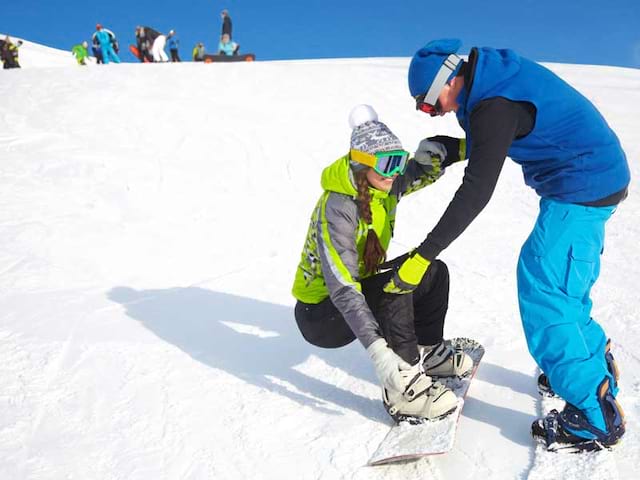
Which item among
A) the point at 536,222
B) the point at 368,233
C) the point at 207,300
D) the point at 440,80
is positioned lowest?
the point at 207,300

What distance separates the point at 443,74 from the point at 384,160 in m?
0.42

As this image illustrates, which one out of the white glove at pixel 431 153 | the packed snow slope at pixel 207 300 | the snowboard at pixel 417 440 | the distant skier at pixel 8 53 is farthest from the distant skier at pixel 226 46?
the snowboard at pixel 417 440

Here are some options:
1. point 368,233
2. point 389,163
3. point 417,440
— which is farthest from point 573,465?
point 389,163

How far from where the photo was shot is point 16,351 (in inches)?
119

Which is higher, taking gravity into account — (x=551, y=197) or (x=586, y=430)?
(x=551, y=197)

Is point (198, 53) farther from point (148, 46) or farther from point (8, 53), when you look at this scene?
point (8, 53)

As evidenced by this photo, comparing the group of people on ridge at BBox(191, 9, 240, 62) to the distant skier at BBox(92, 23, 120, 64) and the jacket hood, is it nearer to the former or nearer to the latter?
the distant skier at BBox(92, 23, 120, 64)

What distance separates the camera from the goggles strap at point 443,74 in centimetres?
197

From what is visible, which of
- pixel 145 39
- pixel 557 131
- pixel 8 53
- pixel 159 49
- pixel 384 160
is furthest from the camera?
pixel 145 39

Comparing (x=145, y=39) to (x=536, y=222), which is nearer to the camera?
(x=536, y=222)

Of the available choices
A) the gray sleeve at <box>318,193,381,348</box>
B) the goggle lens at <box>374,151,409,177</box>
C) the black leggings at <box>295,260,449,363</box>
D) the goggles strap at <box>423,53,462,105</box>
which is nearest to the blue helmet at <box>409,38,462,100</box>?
the goggles strap at <box>423,53,462,105</box>

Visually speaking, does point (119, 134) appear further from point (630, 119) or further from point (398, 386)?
point (630, 119)

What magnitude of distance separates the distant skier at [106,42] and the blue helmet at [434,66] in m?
16.1

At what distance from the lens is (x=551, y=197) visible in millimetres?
2039
